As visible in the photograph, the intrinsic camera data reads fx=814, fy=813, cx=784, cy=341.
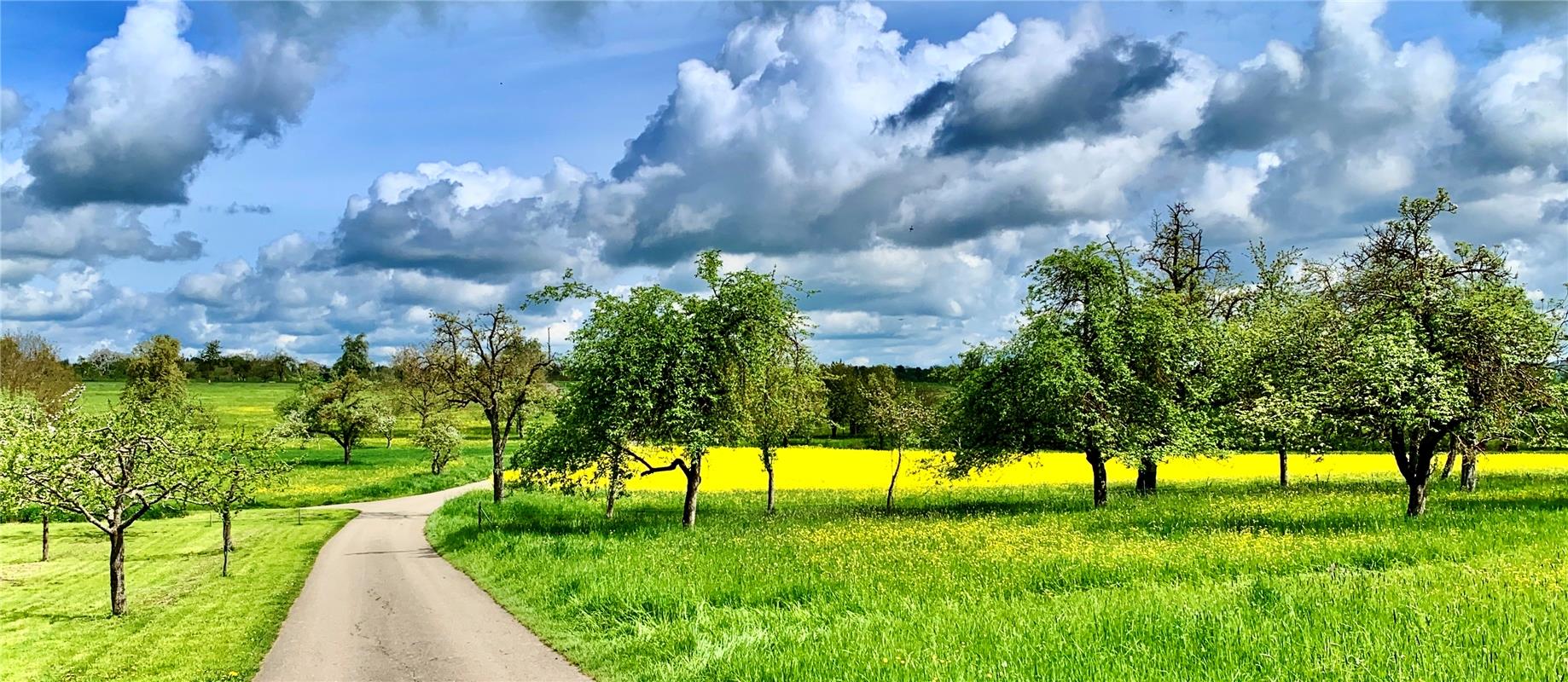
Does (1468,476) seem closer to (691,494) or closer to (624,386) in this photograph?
(691,494)

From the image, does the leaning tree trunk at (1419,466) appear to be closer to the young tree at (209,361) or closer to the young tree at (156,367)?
the young tree at (156,367)

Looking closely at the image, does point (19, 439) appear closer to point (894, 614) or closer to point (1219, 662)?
point (894, 614)

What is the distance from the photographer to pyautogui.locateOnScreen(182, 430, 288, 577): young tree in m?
22.1

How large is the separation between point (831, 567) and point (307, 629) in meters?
11.1

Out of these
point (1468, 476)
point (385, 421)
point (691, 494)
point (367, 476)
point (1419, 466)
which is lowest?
point (367, 476)

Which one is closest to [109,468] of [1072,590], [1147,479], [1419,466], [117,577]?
[117,577]

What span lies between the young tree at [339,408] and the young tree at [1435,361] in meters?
75.0

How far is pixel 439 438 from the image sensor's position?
58000 millimetres

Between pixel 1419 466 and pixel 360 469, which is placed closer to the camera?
pixel 1419 466

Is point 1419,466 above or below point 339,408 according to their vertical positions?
below

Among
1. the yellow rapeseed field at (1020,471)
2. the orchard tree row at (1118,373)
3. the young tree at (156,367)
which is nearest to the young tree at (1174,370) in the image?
the orchard tree row at (1118,373)

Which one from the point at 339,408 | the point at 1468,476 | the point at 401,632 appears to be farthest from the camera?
the point at 339,408

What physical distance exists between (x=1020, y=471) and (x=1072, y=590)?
39645mm

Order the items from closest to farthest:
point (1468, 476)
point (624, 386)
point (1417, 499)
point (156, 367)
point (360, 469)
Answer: point (1417, 499) < point (624, 386) < point (1468, 476) < point (360, 469) < point (156, 367)
